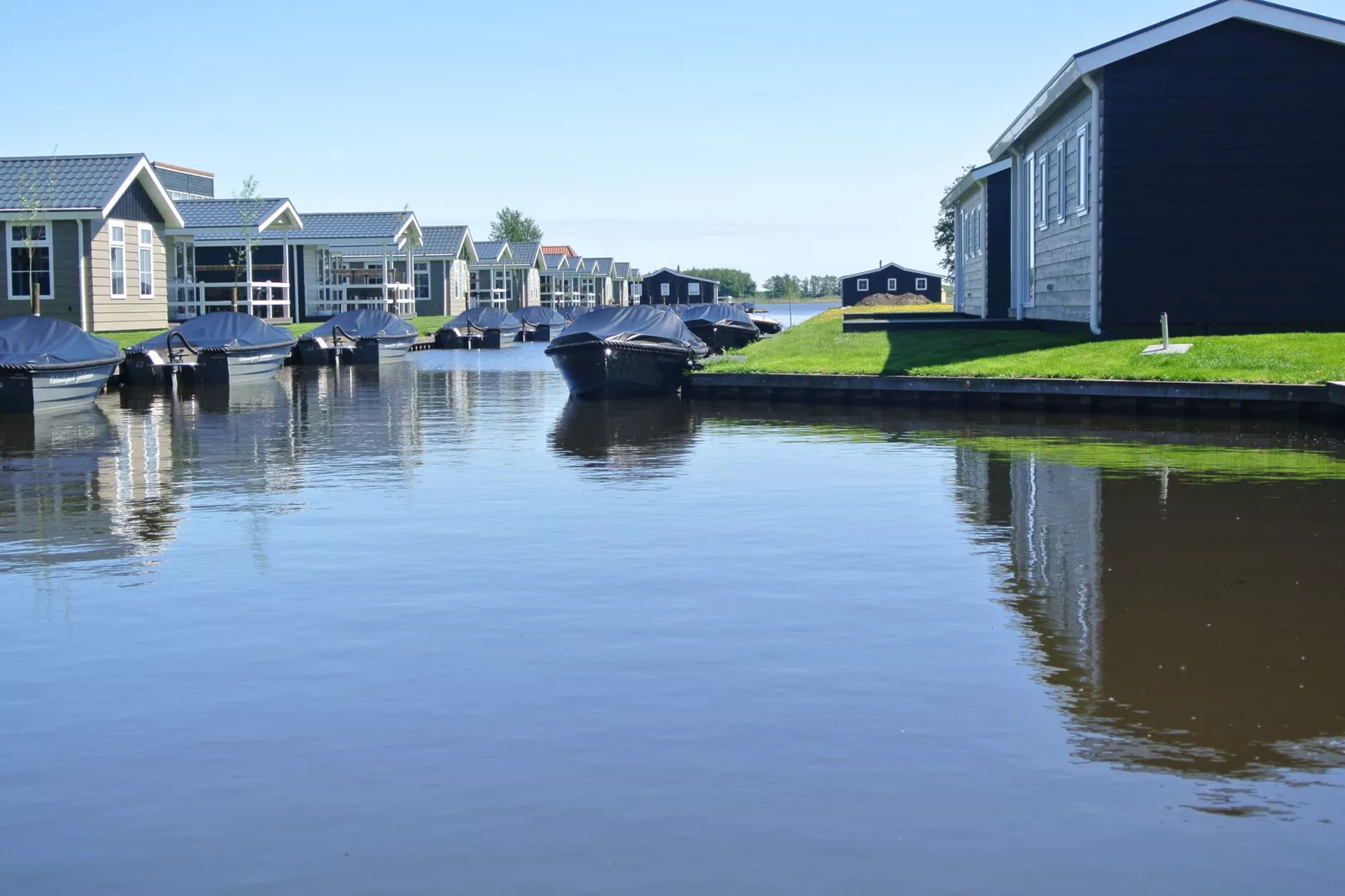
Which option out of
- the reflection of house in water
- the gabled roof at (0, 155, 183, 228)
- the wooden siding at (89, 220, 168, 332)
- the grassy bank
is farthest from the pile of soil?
the reflection of house in water

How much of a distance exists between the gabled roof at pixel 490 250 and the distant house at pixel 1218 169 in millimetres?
78696

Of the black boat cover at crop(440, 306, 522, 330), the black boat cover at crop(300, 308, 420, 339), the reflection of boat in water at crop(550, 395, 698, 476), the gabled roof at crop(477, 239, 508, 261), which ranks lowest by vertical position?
the reflection of boat in water at crop(550, 395, 698, 476)

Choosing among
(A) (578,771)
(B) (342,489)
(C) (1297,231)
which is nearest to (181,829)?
(A) (578,771)

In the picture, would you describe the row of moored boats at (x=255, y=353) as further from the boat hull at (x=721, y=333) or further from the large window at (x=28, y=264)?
the boat hull at (x=721, y=333)

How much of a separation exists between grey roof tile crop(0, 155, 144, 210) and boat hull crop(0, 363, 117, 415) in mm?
14991

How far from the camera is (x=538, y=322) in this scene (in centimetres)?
7612

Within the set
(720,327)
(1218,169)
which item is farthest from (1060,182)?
(720,327)

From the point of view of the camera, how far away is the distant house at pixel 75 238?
4112 centimetres

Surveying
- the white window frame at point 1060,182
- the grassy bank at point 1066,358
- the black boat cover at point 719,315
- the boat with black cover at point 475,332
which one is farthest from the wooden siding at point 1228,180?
the boat with black cover at point 475,332

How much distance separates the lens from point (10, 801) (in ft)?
20.3

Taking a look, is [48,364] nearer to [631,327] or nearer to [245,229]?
[631,327]

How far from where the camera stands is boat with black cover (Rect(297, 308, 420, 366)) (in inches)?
1786

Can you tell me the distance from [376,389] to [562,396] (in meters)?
5.33

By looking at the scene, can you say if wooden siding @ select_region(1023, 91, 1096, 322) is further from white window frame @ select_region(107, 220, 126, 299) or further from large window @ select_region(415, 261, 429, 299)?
large window @ select_region(415, 261, 429, 299)
